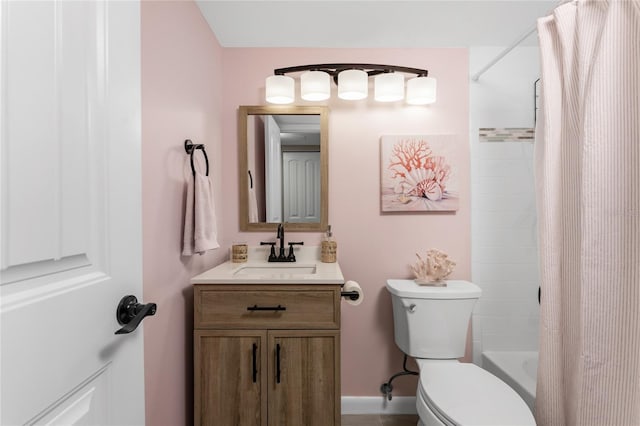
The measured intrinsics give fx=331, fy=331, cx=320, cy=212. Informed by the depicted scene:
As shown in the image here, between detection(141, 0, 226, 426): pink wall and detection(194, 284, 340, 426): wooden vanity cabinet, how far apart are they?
0.37 ft

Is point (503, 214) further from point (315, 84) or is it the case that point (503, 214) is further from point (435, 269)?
point (315, 84)

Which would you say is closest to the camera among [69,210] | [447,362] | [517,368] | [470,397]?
[69,210]

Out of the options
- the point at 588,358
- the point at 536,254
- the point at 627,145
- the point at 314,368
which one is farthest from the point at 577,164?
the point at 314,368

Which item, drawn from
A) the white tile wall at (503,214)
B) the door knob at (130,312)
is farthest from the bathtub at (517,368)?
the door knob at (130,312)

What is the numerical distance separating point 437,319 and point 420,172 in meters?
0.89

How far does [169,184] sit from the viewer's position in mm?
1387

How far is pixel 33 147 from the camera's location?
1.58 ft

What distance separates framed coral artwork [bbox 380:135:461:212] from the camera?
210 centimetres

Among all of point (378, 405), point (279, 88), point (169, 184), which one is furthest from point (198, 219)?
point (378, 405)

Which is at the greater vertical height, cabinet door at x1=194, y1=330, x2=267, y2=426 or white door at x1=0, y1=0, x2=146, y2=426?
white door at x1=0, y1=0, x2=146, y2=426

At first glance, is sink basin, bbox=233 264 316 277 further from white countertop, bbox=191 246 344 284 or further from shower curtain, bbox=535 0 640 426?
Answer: shower curtain, bbox=535 0 640 426

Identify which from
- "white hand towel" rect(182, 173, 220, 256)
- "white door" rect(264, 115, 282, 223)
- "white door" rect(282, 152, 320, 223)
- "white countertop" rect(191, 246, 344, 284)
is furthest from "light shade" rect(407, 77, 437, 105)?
"white hand towel" rect(182, 173, 220, 256)

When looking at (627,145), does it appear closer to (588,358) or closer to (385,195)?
(588,358)

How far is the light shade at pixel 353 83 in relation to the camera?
195 cm
